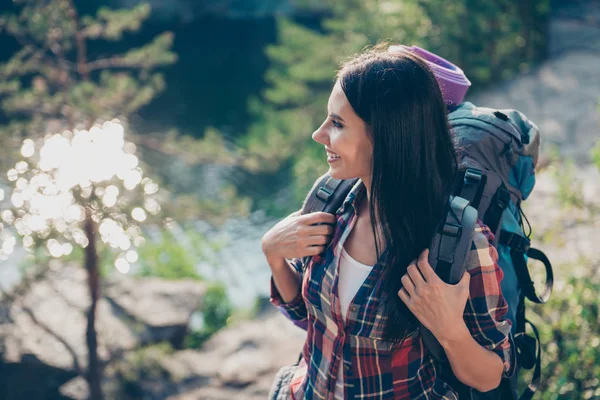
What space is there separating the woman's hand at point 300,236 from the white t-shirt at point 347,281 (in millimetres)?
66

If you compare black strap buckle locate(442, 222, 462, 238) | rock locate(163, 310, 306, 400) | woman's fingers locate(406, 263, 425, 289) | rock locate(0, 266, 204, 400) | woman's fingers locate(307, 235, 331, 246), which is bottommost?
rock locate(163, 310, 306, 400)

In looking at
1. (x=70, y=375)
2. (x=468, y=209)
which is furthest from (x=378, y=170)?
(x=70, y=375)

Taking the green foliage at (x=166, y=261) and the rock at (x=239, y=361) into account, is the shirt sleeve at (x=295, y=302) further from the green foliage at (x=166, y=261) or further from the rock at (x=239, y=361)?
the green foliage at (x=166, y=261)

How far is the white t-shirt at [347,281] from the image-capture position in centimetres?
142

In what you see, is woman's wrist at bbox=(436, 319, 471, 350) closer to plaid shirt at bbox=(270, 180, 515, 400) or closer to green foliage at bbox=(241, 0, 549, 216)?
plaid shirt at bbox=(270, 180, 515, 400)

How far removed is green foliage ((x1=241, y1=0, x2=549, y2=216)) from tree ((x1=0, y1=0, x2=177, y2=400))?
4.68m

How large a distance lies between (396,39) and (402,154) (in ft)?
25.7

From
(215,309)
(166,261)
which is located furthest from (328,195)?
(166,261)

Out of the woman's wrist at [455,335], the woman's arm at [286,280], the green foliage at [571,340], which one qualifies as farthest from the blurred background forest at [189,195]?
the woman's wrist at [455,335]

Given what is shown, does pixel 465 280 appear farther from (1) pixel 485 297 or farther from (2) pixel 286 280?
(2) pixel 286 280

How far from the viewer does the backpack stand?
138 centimetres

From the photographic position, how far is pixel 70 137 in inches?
164

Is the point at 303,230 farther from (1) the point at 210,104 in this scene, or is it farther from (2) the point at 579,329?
(1) the point at 210,104

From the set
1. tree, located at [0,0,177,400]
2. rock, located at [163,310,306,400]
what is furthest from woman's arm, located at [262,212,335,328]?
rock, located at [163,310,306,400]
